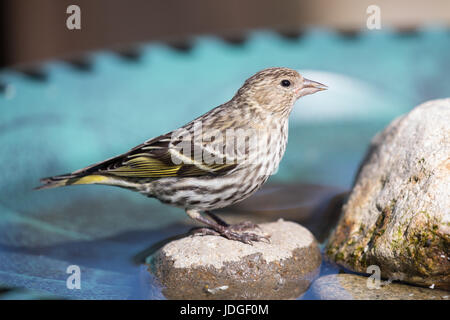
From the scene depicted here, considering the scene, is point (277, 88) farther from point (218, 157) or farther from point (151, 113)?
point (151, 113)

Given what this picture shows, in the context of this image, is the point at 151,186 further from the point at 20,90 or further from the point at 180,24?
the point at 180,24

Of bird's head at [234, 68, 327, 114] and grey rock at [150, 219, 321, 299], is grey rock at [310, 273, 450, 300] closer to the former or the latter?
grey rock at [150, 219, 321, 299]

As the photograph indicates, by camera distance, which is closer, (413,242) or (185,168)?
(413,242)

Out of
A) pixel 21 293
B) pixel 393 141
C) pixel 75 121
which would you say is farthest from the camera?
pixel 75 121

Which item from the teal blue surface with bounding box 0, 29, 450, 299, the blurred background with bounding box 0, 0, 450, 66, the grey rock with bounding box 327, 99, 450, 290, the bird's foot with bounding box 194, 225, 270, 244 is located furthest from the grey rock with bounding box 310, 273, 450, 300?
the blurred background with bounding box 0, 0, 450, 66

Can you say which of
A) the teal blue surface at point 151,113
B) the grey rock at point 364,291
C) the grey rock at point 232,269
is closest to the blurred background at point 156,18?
the teal blue surface at point 151,113

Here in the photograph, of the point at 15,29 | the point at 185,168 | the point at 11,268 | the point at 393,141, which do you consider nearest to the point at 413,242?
the point at 393,141

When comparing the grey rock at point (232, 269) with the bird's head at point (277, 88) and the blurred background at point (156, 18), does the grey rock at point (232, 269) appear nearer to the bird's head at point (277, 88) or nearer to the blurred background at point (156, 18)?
the bird's head at point (277, 88)
